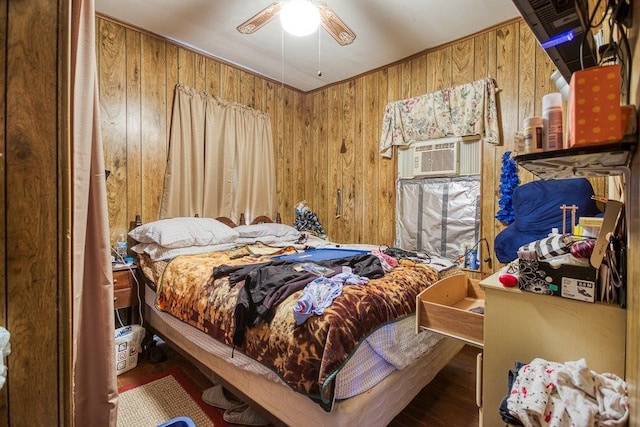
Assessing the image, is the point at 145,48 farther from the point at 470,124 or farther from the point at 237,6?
the point at 470,124

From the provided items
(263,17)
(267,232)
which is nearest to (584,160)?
(263,17)

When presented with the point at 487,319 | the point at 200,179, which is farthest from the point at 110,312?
the point at 200,179

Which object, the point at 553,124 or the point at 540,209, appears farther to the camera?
the point at 540,209

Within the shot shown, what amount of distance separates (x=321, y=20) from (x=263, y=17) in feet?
1.43

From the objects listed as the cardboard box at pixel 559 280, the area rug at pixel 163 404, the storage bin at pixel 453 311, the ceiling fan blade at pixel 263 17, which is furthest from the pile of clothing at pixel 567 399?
the ceiling fan blade at pixel 263 17

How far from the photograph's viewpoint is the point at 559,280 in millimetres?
1021

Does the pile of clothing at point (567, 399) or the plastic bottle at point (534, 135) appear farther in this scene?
the plastic bottle at point (534, 135)

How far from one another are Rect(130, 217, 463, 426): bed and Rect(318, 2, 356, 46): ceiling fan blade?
5.78ft

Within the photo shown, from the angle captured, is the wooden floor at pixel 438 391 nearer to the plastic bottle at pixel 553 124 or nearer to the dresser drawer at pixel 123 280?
the dresser drawer at pixel 123 280

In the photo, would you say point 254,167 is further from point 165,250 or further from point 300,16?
point 300,16

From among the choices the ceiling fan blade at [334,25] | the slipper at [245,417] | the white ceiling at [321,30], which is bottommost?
the slipper at [245,417]

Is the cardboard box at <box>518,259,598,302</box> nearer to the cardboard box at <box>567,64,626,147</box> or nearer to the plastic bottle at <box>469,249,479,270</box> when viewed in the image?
the cardboard box at <box>567,64,626,147</box>

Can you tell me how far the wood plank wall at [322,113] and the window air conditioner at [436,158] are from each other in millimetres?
281

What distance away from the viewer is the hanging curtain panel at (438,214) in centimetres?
307
